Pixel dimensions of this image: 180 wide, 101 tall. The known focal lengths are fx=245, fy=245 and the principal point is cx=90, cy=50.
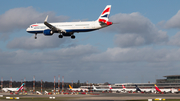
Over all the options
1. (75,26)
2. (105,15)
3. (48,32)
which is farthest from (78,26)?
(48,32)

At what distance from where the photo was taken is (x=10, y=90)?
132 metres

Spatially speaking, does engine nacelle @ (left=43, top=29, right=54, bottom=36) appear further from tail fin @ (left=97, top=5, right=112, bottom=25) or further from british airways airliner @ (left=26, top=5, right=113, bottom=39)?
tail fin @ (left=97, top=5, right=112, bottom=25)

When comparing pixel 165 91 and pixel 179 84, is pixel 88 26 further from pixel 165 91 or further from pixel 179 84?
pixel 179 84

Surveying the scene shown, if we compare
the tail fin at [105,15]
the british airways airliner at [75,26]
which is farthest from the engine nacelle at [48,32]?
the tail fin at [105,15]

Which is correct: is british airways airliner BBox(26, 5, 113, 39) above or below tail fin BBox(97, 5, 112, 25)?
below

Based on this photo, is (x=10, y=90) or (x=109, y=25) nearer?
(x=109, y=25)

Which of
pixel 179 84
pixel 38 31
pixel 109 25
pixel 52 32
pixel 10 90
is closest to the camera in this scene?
pixel 109 25

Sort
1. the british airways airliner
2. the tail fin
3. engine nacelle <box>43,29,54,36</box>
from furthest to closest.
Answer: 1. engine nacelle <box>43,29,54,36</box>
2. the tail fin
3. the british airways airliner

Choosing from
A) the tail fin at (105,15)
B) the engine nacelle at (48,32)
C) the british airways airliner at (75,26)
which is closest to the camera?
the british airways airliner at (75,26)

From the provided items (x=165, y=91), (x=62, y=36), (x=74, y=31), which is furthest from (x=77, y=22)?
(x=165, y=91)

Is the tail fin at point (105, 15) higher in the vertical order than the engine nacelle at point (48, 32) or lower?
higher

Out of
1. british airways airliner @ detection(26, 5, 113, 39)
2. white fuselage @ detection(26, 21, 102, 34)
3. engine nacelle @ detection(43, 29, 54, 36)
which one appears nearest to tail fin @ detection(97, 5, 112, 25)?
british airways airliner @ detection(26, 5, 113, 39)

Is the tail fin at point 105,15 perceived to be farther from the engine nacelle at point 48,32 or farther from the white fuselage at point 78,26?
the engine nacelle at point 48,32

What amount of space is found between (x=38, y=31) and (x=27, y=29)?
5.20 metres
